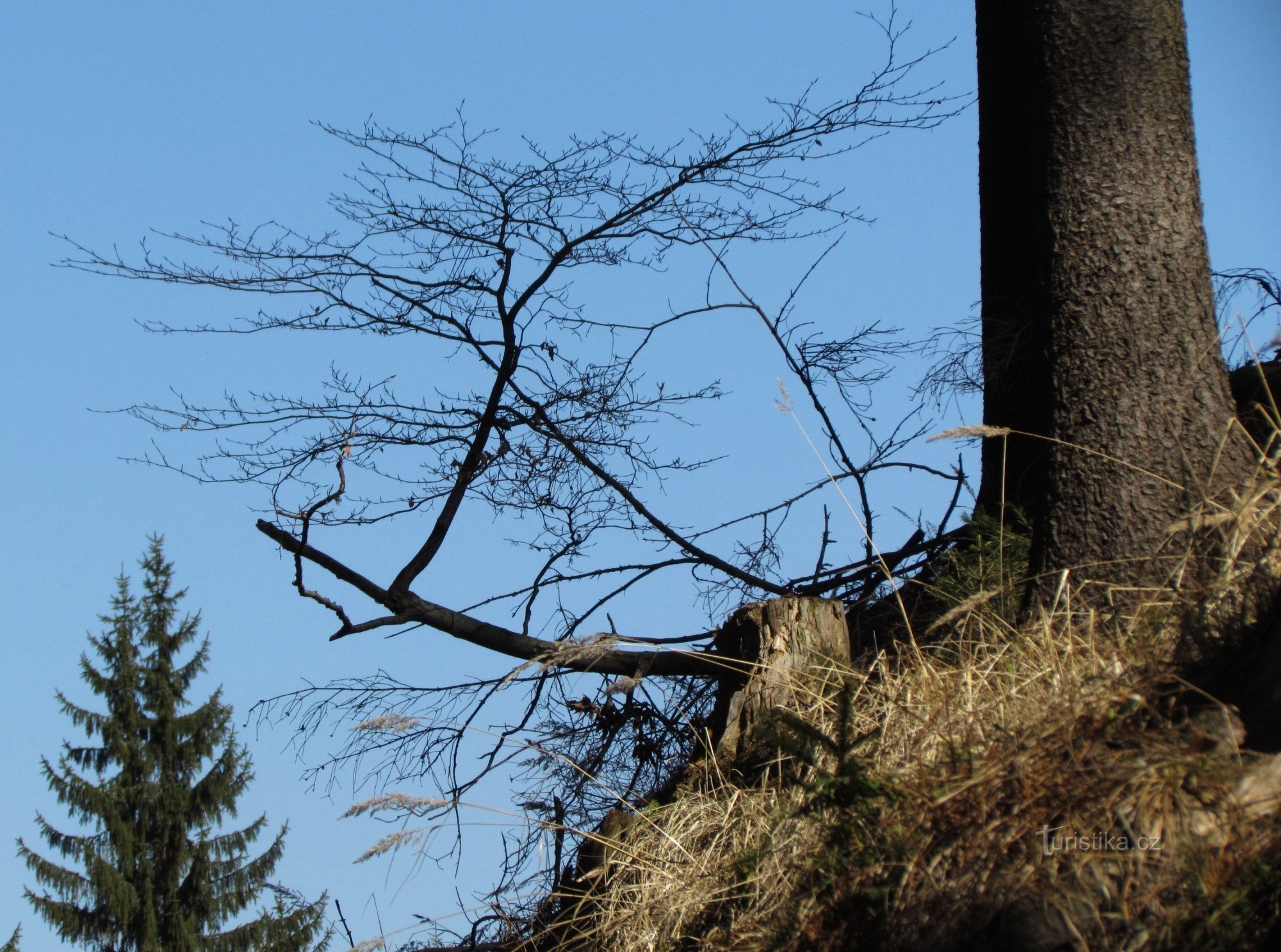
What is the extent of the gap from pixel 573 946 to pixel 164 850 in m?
A: 24.5

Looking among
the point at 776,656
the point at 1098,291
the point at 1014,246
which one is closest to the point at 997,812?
the point at 776,656

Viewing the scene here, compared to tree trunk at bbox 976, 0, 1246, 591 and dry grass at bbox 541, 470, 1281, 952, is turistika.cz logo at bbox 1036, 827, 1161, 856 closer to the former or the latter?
dry grass at bbox 541, 470, 1281, 952

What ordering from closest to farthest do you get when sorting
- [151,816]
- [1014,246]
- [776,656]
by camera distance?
[776,656] < [1014,246] < [151,816]

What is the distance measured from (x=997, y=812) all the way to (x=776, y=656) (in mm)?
1406

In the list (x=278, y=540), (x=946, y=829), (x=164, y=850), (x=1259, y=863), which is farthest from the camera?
(x=164, y=850)

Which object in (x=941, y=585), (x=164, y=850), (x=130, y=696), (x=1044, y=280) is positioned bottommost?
(x=941, y=585)

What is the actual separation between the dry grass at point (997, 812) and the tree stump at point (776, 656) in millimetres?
219

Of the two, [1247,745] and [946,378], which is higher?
[946,378]

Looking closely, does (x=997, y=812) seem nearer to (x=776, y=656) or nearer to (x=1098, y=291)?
(x=776, y=656)

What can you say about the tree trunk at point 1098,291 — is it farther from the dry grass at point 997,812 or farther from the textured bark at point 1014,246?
the dry grass at point 997,812

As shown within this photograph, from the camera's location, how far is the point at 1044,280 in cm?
390

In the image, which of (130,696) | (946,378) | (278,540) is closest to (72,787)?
(130,696)

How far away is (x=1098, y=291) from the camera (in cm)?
376

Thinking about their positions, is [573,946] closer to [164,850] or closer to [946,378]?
[946,378]
